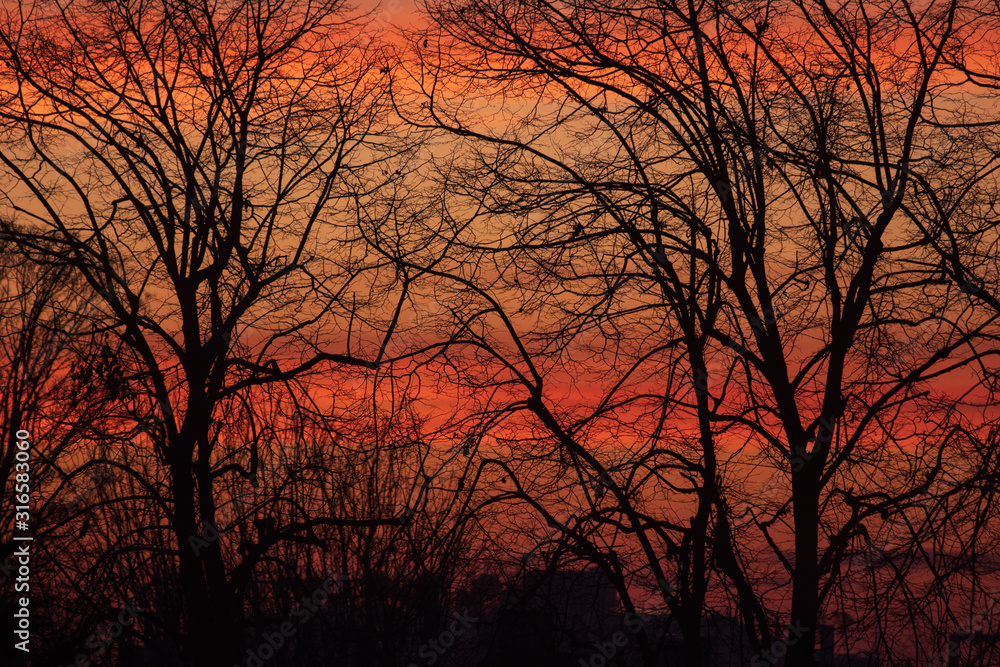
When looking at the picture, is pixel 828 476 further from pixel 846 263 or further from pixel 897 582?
pixel 846 263

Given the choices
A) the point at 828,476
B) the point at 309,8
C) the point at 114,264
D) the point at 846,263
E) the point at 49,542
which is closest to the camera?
the point at 828,476

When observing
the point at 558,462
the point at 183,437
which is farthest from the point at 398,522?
the point at 183,437

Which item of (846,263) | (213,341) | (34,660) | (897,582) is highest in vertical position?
(846,263)

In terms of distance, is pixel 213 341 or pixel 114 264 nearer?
pixel 213 341

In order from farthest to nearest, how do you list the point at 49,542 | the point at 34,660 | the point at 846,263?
the point at 49,542, the point at 34,660, the point at 846,263

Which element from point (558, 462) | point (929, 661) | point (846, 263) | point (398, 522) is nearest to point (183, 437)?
point (398, 522)

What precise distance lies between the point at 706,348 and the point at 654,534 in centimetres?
216

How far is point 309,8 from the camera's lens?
10367 mm

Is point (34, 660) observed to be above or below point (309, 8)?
below

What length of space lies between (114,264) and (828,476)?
896cm

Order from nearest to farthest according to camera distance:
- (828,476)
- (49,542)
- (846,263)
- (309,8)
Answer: (828,476) → (846,263) → (309,8) → (49,542)

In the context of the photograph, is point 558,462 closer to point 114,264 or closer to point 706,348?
point 706,348

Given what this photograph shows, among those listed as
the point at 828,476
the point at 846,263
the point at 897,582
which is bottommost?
the point at 897,582

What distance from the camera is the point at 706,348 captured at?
31.8 feet
